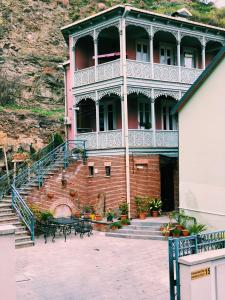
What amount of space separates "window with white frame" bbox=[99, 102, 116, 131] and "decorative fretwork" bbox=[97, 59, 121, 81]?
2247 millimetres

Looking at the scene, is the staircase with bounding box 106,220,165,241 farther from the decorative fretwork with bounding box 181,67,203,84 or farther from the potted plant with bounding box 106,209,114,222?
the decorative fretwork with bounding box 181,67,203,84

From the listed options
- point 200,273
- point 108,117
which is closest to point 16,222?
point 108,117

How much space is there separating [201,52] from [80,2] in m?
23.6

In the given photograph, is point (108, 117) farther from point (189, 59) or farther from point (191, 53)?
point (191, 53)

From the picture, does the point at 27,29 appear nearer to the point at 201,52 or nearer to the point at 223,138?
the point at 201,52

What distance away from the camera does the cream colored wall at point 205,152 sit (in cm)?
1574

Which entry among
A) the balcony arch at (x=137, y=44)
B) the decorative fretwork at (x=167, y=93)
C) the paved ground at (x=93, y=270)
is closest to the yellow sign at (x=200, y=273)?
the paved ground at (x=93, y=270)

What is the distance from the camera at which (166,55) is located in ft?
79.4

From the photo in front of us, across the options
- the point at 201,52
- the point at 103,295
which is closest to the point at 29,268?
the point at 103,295

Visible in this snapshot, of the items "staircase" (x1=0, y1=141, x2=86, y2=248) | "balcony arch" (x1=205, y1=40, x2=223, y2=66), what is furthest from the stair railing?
"balcony arch" (x1=205, y1=40, x2=223, y2=66)

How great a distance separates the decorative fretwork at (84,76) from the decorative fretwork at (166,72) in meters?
3.52

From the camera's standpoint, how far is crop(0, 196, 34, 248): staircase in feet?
53.8

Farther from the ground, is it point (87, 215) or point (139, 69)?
point (139, 69)

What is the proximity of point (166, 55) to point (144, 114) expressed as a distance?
404 cm
